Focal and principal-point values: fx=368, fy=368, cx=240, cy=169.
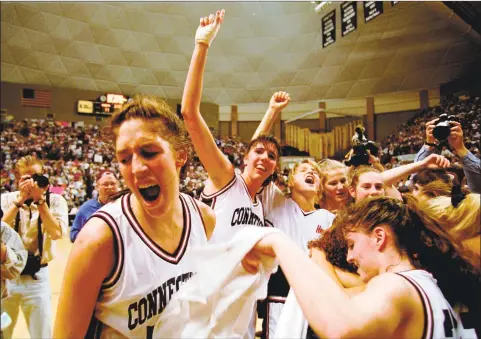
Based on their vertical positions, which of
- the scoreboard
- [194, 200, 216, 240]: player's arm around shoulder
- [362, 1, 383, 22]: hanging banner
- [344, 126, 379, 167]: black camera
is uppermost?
[362, 1, 383, 22]: hanging banner

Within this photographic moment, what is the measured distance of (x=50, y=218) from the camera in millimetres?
3086

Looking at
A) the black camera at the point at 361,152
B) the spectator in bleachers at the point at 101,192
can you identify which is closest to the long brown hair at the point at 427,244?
the black camera at the point at 361,152

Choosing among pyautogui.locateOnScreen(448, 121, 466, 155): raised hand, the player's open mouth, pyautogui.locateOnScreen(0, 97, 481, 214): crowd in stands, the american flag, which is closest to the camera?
the player's open mouth

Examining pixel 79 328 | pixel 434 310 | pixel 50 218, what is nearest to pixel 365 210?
pixel 434 310

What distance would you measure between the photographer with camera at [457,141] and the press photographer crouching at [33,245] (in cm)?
292

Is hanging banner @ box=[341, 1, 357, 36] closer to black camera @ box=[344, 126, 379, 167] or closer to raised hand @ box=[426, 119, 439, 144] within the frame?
black camera @ box=[344, 126, 379, 167]

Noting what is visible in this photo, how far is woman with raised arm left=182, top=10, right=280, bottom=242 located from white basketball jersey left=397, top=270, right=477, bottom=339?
106 centimetres

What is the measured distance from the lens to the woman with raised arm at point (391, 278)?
3.10 ft

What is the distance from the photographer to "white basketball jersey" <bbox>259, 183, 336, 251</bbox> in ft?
9.45

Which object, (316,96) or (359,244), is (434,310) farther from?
(316,96)

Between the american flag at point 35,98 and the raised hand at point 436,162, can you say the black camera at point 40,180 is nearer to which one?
the raised hand at point 436,162

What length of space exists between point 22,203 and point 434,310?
3.03m

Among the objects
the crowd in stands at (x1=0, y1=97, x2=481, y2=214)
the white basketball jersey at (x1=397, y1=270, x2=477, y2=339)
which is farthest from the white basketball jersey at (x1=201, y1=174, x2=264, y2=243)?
the crowd in stands at (x1=0, y1=97, x2=481, y2=214)

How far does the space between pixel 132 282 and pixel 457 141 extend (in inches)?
70.7
